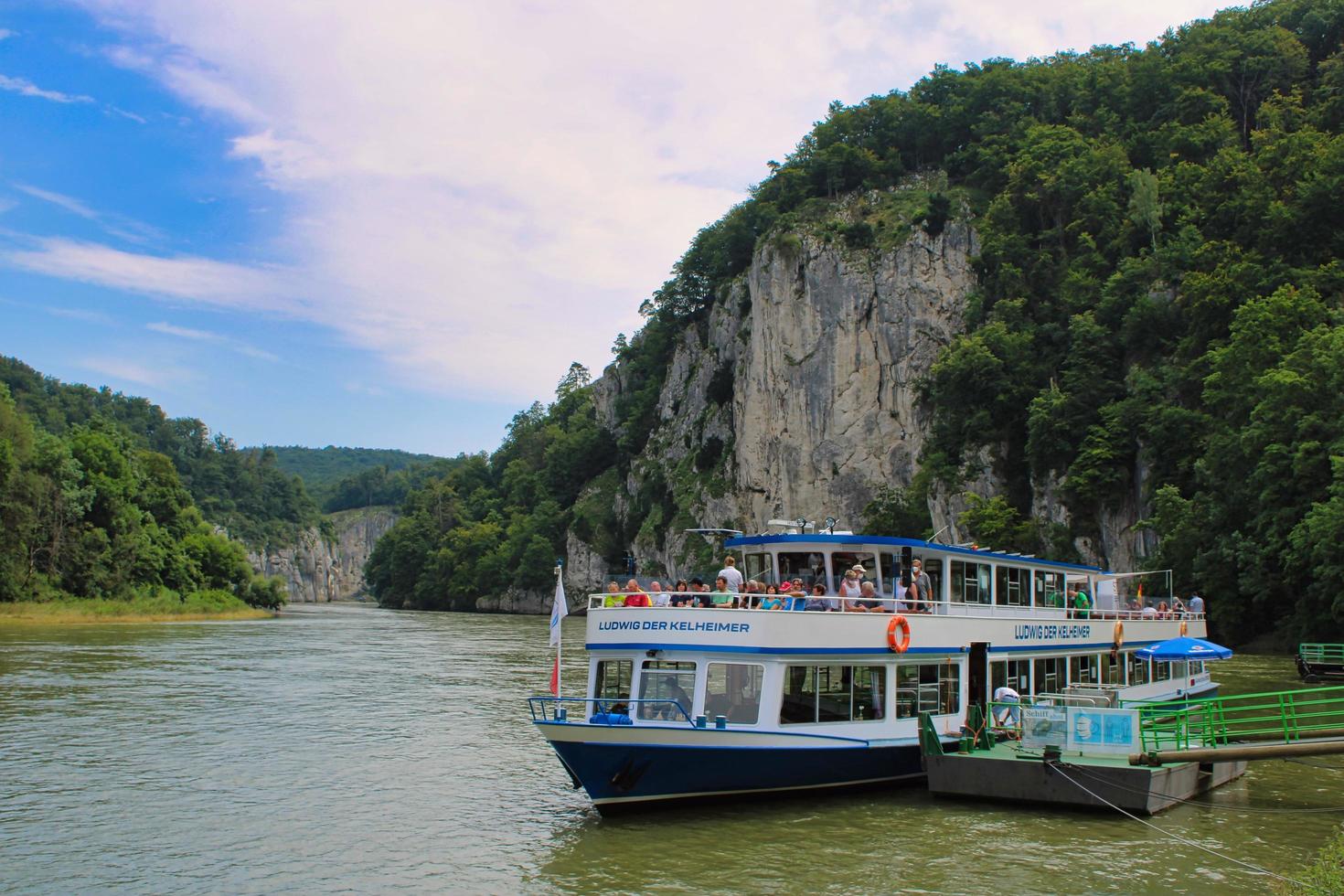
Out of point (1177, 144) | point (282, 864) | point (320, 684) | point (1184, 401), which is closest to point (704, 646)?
point (282, 864)

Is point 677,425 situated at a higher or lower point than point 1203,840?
higher

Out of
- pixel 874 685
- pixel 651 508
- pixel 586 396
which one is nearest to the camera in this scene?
pixel 874 685

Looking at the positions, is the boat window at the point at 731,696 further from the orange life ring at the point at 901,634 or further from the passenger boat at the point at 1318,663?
the passenger boat at the point at 1318,663

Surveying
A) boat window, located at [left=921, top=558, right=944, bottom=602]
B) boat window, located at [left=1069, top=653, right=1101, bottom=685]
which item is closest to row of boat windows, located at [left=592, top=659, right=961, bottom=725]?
boat window, located at [left=921, top=558, right=944, bottom=602]

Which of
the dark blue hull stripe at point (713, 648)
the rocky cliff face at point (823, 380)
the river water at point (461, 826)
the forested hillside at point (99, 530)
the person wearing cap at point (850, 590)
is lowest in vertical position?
the river water at point (461, 826)

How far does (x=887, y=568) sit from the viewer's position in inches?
784

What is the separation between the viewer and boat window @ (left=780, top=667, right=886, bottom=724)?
58.3 ft

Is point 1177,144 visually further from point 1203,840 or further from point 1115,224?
point 1203,840

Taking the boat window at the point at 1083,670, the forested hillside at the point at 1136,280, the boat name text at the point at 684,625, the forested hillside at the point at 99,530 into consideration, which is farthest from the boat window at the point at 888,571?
the forested hillside at the point at 99,530

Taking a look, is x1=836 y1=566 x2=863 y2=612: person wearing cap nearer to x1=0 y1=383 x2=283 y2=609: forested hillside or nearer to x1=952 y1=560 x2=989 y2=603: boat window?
x1=952 y1=560 x2=989 y2=603: boat window

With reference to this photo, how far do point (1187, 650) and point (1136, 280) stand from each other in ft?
166

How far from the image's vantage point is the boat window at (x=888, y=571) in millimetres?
19797

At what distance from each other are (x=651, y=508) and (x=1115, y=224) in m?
51.8

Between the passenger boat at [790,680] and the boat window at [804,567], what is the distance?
0.02 m
